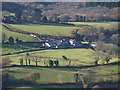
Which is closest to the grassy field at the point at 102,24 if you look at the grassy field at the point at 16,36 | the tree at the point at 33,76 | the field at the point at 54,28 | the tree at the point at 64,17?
the field at the point at 54,28

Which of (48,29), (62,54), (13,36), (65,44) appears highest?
(48,29)

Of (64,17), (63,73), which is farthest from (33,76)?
(64,17)

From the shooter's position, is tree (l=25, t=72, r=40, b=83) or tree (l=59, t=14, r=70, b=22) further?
tree (l=59, t=14, r=70, b=22)

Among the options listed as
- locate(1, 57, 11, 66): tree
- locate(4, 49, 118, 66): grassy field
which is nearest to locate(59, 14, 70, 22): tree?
locate(4, 49, 118, 66): grassy field

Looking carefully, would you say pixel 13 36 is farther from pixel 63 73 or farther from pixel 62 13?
pixel 63 73

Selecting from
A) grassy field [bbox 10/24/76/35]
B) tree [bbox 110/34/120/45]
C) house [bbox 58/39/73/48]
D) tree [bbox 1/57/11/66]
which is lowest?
tree [bbox 1/57/11/66]

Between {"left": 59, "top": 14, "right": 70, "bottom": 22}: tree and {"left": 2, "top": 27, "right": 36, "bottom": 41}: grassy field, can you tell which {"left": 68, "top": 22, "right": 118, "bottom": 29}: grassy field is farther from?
{"left": 2, "top": 27, "right": 36, "bottom": 41}: grassy field

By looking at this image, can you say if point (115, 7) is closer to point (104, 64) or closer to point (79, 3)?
point (79, 3)

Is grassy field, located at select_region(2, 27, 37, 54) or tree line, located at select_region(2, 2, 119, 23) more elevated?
tree line, located at select_region(2, 2, 119, 23)

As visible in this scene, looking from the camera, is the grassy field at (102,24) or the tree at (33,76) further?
the grassy field at (102,24)

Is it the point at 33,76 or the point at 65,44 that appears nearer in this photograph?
the point at 33,76

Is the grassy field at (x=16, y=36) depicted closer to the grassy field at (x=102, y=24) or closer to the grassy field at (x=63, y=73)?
the grassy field at (x=63, y=73)

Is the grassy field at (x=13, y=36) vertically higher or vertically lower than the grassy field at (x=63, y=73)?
higher

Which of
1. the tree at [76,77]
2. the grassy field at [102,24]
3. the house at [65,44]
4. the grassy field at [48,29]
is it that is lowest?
the tree at [76,77]
